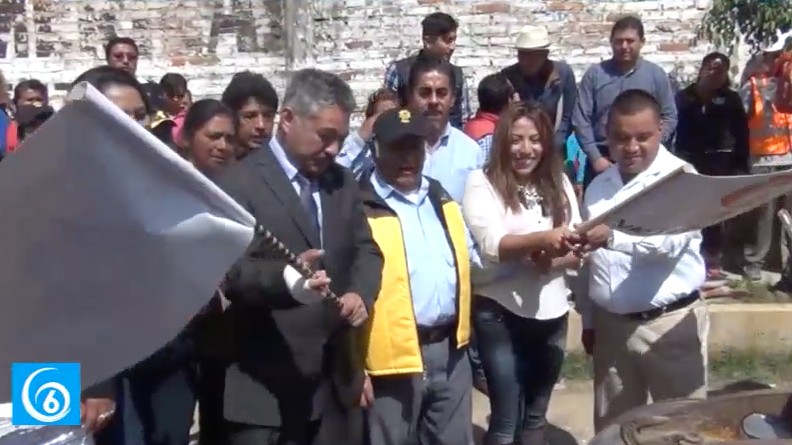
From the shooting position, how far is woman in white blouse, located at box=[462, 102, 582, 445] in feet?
15.8

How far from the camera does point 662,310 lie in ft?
15.8

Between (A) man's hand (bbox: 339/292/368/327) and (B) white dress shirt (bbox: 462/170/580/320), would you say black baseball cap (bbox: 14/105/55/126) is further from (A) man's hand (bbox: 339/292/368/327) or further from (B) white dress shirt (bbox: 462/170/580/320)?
(A) man's hand (bbox: 339/292/368/327)

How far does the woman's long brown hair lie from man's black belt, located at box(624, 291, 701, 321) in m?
0.45

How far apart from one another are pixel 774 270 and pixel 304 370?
5058 millimetres

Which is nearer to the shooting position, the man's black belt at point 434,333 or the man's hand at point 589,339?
the man's black belt at point 434,333

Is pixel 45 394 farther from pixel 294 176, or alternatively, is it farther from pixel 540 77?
pixel 540 77

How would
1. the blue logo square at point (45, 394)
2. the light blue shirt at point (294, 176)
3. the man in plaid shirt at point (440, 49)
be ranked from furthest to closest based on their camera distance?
the man in plaid shirt at point (440, 49), the light blue shirt at point (294, 176), the blue logo square at point (45, 394)

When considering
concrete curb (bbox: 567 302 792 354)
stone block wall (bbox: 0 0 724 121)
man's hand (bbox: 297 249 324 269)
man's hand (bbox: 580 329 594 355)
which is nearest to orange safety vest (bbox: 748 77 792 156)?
stone block wall (bbox: 0 0 724 121)

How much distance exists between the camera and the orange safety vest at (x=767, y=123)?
317 inches

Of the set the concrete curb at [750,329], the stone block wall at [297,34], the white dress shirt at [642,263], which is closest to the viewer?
the white dress shirt at [642,263]

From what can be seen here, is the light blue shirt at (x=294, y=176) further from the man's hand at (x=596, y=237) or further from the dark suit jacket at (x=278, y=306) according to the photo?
the man's hand at (x=596, y=237)

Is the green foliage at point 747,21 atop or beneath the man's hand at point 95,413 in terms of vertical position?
atop

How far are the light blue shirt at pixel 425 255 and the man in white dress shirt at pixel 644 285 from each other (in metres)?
0.60

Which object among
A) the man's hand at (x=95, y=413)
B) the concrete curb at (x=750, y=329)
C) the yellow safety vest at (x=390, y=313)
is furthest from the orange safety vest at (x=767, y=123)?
the man's hand at (x=95, y=413)
